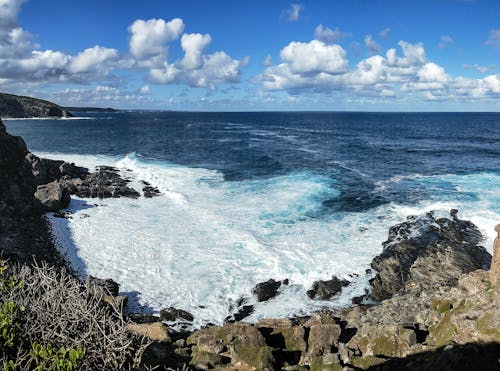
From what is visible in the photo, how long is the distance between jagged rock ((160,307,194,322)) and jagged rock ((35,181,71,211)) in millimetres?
19754

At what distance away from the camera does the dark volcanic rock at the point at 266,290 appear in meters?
22.3

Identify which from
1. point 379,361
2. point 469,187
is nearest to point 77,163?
point 469,187

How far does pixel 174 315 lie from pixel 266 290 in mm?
5146

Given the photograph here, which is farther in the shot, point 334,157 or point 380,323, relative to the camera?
point 334,157

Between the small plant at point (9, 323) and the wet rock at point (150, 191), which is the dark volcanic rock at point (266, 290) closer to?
the small plant at point (9, 323)

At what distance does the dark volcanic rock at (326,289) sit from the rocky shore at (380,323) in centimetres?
6

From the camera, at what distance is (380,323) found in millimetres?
16375

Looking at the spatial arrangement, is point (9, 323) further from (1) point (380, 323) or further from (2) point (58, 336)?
(1) point (380, 323)

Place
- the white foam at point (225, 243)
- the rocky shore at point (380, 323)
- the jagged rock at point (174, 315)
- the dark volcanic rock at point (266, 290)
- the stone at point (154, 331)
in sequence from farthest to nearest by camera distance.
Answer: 1. the white foam at point (225, 243)
2. the dark volcanic rock at point (266, 290)
3. the jagged rock at point (174, 315)
4. the stone at point (154, 331)
5. the rocky shore at point (380, 323)

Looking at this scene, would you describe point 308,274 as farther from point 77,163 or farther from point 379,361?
point 77,163

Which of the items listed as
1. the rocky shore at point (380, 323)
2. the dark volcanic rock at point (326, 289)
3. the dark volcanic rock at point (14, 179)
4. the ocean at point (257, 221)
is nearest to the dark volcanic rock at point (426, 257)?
the rocky shore at point (380, 323)

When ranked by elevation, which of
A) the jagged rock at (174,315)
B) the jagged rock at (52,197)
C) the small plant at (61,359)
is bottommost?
the jagged rock at (174,315)

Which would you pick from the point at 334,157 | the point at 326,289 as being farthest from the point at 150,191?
the point at 334,157

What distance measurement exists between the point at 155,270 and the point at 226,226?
8.56 meters
